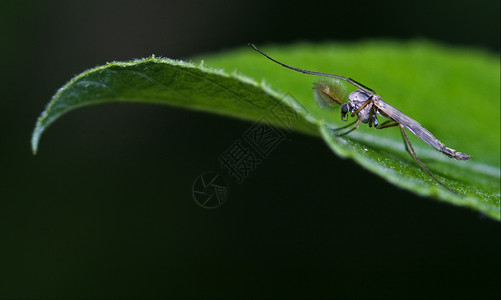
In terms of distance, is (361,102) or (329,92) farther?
(361,102)

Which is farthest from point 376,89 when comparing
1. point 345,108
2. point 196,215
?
point 196,215

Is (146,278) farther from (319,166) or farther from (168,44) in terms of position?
(168,44)

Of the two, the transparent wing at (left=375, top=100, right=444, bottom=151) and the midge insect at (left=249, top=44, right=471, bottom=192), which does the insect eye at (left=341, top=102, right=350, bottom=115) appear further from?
the transparent wing at (left=375, top=100, right=444, bottom=151)

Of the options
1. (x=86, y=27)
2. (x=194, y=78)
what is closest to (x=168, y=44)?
(x=86, y=27)

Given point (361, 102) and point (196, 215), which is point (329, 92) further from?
point (196, 215)

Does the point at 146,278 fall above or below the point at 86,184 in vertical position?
below

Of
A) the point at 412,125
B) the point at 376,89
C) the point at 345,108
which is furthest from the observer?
the point at 376,89

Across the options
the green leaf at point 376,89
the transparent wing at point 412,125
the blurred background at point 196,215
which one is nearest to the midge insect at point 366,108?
the transparent wing at point 412,125
